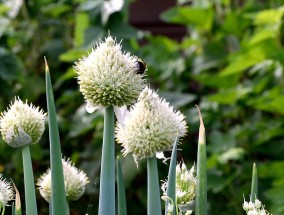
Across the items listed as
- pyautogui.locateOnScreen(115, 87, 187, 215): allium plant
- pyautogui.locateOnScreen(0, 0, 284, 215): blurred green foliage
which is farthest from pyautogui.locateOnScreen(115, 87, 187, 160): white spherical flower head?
pyautogui.locateOnScreen(0, 0, 284, 215): blurred green foliage

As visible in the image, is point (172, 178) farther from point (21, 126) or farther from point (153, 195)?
point (21, 126)

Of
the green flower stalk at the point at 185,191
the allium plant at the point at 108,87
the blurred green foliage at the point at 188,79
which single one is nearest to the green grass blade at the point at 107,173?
the allium plant at the point at 108,87

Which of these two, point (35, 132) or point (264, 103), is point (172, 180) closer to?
point (35, 132)

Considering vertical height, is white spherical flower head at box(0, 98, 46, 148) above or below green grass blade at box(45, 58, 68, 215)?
above

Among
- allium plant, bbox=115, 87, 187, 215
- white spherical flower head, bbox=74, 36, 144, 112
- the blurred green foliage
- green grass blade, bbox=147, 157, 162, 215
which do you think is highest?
the blurred green foliage

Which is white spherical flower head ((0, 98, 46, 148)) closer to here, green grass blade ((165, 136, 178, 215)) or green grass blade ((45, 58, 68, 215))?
green grass blade ((45, 58, 68, 215))

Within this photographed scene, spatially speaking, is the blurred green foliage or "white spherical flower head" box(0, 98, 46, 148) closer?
"white spherical flower head" box(0, 98, 46, 148)

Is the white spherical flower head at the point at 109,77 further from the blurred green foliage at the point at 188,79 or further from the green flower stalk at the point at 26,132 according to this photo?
the blurred green foliage at the point at 188,79
